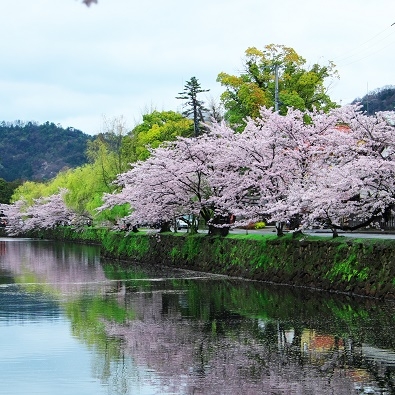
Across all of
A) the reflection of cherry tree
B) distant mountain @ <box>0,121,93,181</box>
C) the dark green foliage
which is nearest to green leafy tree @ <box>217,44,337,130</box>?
the reflection of cherry tree

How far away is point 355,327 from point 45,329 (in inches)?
265

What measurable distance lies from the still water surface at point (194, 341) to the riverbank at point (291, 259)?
842mm

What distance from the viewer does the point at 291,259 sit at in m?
→ 28.0

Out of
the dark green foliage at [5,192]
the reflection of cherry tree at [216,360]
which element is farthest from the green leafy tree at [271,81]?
the dark green foliage at [5,192]

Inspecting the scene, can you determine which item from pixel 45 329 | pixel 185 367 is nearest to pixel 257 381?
pixel 185 367

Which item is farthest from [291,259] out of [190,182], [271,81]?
[271,81]

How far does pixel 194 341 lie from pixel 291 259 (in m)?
12.6

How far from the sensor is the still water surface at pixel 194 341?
11742 millimetres

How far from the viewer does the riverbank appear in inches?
904

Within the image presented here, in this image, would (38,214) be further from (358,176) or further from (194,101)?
(358,176)

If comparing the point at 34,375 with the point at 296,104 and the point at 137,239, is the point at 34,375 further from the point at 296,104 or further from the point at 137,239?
the point at 296,104

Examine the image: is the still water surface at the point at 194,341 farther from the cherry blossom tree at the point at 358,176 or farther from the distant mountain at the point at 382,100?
the distant mountain at the point at 382,100

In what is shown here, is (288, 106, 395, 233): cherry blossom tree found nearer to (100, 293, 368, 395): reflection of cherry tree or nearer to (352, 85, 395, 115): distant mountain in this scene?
(100, 293, 368, 395): reflection of cherry tree

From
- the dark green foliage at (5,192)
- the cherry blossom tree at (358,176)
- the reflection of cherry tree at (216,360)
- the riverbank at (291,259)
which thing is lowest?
the reflection of cherry tree at (216,360)
